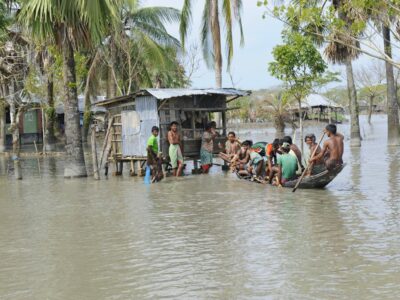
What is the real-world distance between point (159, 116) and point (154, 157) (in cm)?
143

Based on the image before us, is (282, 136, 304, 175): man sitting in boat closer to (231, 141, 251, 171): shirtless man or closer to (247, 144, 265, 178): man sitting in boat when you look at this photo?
(247, 144, 265, 178): man sitting in boat

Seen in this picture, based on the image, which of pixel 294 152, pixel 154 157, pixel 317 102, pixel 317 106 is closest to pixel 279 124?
pixel 317 102

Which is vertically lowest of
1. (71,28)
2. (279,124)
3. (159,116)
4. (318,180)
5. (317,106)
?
(318,180)

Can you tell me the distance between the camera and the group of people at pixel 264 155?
12.7 meters

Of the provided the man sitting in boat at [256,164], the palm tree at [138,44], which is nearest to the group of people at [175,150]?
the man sitting in boat at [256,164]

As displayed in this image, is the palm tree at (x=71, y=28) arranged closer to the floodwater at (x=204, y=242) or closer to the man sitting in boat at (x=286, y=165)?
the floodwater at (x=204, y=242)

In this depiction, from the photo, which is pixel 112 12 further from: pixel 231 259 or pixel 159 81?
pixel 159 81

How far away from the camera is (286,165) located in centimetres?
1380

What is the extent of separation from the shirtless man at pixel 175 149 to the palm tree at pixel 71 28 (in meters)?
2.80

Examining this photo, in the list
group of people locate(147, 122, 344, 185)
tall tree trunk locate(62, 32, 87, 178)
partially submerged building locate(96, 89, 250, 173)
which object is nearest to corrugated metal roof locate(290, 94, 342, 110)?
partially submerged building locate(96, 89, 250, 173)

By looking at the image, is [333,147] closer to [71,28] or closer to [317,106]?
[71,28]

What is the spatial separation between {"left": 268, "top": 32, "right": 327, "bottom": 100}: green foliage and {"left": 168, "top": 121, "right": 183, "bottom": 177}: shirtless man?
6.17 m

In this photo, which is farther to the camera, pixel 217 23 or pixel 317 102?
pixel 317 102

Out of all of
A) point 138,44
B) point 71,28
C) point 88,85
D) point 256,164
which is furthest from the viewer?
point 88,85
